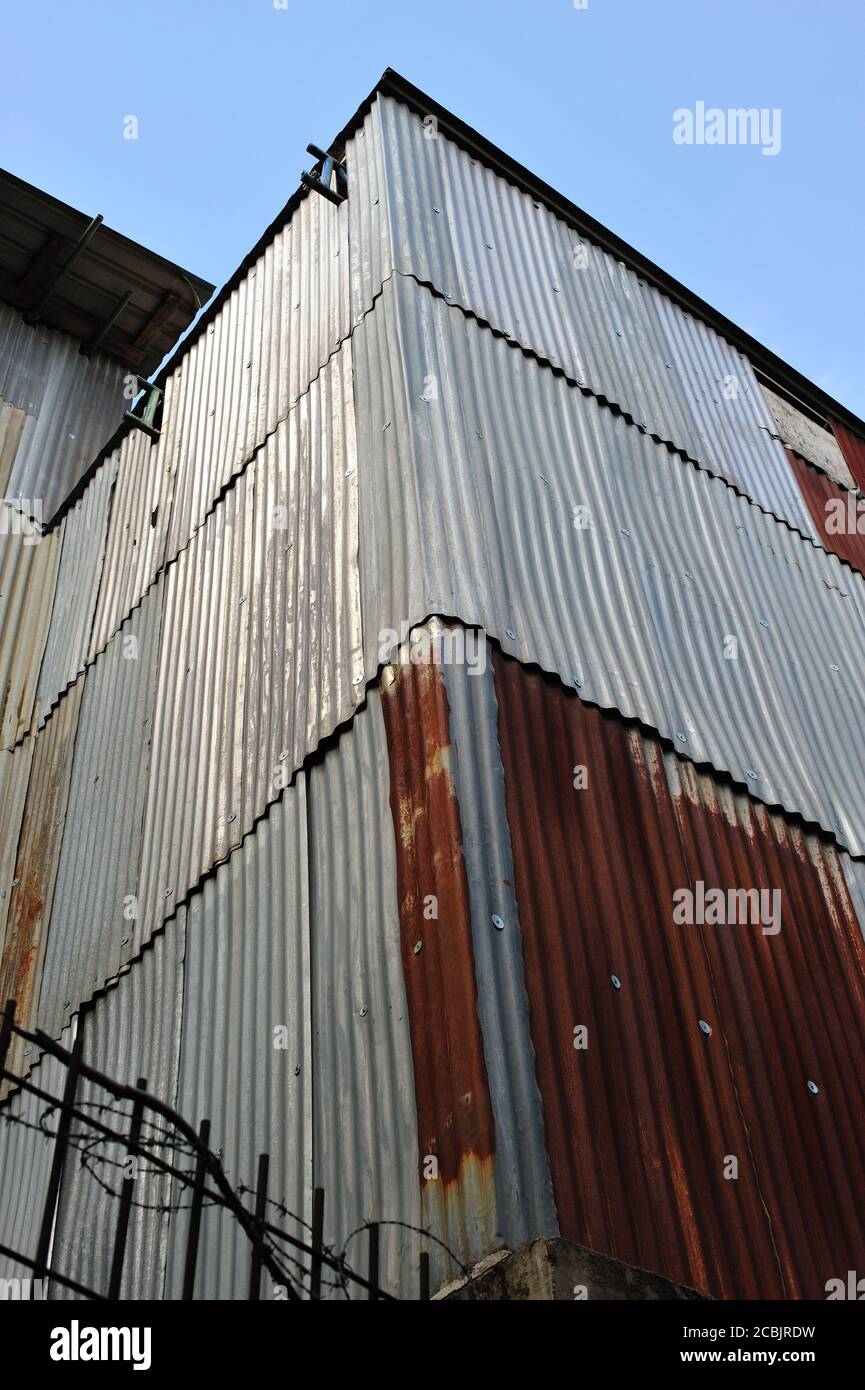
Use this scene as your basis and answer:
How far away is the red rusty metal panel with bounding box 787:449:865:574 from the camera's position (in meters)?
14.7

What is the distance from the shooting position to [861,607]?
14180 millimetres

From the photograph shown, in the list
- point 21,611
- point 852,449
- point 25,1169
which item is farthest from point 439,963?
point 852,449

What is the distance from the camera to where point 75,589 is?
51.6ft

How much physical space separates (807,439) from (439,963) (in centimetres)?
1067

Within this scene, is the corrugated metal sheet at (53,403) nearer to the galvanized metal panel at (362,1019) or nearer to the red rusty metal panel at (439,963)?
the galvanized metal panel at (362,1019)

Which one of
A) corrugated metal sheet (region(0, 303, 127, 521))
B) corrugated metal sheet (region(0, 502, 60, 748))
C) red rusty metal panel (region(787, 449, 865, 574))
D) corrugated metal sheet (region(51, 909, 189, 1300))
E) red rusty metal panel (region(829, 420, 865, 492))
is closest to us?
corrugated metal sheet (region(51, 909, 189, 1300))

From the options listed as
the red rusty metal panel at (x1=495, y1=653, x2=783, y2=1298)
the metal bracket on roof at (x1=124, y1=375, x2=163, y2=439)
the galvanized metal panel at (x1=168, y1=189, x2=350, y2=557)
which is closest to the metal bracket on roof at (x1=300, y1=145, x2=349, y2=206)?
the galvanized metal panel at (x1=168, y1=189, x2=350, y2=557)

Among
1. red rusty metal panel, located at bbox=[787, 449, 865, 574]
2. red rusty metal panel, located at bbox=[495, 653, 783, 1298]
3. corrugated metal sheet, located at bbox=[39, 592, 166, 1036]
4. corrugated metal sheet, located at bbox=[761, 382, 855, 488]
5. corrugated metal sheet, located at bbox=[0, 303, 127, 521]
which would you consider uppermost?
corrugated metal sheet, located at bbox=[0, 303, 127, 521]

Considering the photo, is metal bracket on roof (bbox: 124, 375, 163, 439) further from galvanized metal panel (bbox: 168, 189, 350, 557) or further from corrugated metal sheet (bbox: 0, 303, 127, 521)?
corrugated metal sheet (bbox: 0, 303, 127, 521)

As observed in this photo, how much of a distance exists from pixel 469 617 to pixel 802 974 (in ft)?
10.7

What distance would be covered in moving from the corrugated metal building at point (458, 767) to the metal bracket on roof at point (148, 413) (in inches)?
5.9

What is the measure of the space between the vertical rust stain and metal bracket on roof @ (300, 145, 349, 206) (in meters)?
6.28
